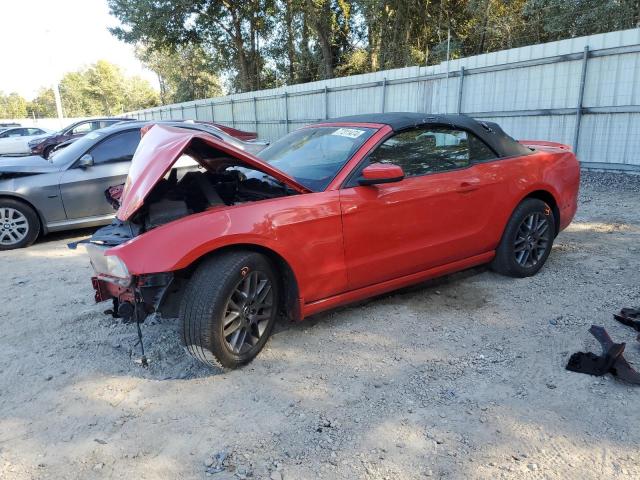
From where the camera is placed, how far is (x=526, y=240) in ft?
14.6

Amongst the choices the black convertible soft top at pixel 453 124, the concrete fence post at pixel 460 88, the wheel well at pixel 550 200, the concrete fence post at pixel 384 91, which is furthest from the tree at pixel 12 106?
the wheel well at pixel 550 200

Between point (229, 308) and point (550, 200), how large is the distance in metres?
3.38

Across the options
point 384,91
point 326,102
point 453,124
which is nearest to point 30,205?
point 453,124

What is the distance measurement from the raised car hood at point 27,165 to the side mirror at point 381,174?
16.7 feet

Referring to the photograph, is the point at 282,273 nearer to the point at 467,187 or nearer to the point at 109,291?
the point at 109,291

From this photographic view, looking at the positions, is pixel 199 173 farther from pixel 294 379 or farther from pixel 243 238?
pixel 294 379

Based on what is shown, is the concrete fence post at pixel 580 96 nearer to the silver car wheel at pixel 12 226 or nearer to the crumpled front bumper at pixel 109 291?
the crumpled front bumper at pixel 109 291

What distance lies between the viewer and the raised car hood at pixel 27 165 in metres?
6.34

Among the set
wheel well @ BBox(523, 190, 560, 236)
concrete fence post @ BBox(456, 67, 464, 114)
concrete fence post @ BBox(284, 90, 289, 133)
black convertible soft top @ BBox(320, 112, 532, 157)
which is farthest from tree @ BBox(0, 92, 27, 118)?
wheel well @ BBox(523, 190, 560, 236)

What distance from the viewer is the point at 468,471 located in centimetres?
220

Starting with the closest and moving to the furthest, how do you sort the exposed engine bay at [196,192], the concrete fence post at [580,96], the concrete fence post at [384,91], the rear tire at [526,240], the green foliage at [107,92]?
1. the exposed engine bay at [196,192]
2. the rear tire at [526,240]
3. the concrete fence post at [580,96]
4. the concrete fence post at [384,91]
5. the green foliage at [107,92]

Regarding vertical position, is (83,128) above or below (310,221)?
above

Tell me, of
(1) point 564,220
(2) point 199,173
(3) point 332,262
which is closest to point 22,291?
(2) point 199,173

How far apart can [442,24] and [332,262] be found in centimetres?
2534
